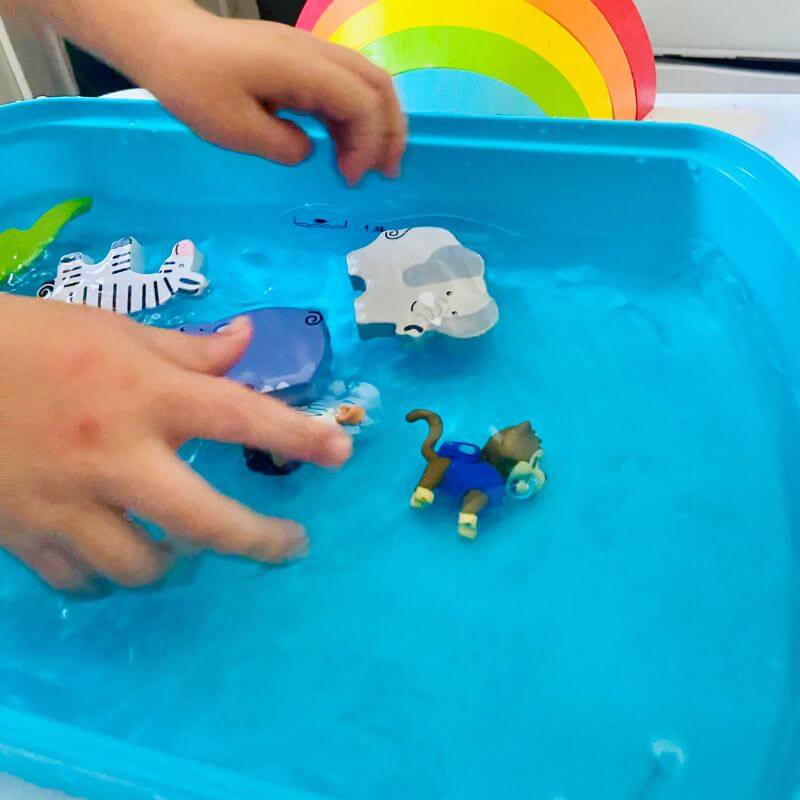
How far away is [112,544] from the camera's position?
1.16ft

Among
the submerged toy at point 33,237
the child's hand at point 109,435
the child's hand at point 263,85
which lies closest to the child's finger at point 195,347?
the child's hand at point 109,435

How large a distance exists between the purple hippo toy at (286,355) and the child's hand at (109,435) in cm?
21

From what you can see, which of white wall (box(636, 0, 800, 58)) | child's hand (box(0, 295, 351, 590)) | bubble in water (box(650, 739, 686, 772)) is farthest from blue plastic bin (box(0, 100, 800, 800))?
white wall (box(636, 0, 800, 58))

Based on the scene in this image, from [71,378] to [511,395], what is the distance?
0.36 metres

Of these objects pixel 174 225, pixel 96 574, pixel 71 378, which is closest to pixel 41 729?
pixel 96 574

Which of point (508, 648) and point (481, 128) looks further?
point (481, 128)

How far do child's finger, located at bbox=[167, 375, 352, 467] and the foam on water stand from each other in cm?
17

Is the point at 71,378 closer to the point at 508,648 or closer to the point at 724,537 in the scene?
the point at 508,648

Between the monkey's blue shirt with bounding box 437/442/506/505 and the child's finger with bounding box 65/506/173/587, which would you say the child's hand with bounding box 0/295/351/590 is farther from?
the monkey's blue shirt with bounding box 437/442/506/505

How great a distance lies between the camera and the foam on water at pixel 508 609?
433mm

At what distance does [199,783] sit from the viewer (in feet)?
1.18

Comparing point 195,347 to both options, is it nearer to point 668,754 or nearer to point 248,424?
point 248,424

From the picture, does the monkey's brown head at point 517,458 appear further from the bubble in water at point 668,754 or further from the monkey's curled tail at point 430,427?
the bubble in water at point 668,754

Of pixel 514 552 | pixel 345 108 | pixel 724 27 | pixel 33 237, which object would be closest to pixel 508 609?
pixel 514 552
